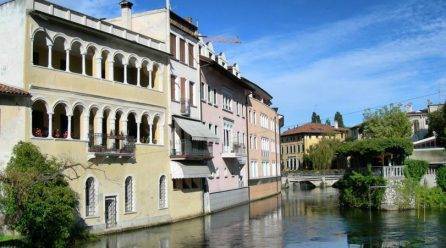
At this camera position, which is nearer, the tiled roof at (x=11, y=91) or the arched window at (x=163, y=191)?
the tiled roof at (x=11, y=91)

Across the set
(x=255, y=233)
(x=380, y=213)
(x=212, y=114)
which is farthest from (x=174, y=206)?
(x=380, y=213)

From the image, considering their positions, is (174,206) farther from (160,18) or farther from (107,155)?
(160,18)

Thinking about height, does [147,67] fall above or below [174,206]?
above

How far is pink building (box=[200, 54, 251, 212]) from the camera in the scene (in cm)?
4750

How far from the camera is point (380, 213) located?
4162 cm

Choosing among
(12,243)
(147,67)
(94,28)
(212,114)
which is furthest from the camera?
(212,114)

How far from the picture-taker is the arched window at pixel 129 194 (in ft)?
113

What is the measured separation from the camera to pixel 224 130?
52.9m

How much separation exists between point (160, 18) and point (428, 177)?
2615 centimetres

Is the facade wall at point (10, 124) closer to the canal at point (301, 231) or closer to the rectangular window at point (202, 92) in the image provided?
the canal at point (301, 231)

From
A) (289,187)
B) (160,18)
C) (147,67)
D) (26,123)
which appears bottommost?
(289,187)

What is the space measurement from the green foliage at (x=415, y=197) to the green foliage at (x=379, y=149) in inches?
128

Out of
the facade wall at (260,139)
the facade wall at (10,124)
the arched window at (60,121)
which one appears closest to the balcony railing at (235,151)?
the facade wall at (260,139)

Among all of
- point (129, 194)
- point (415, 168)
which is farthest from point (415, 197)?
point (129, 194)
